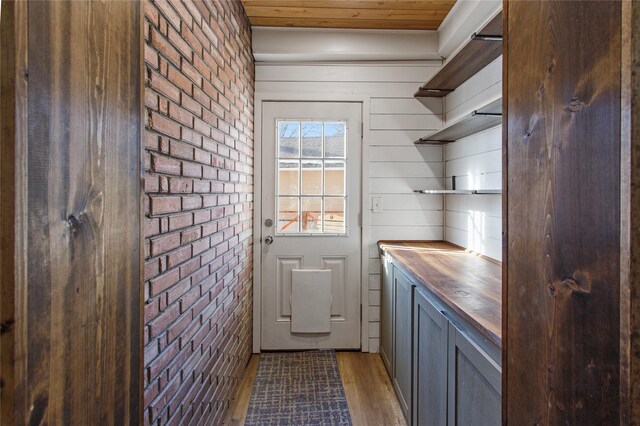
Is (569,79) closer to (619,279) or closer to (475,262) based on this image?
(619,279)

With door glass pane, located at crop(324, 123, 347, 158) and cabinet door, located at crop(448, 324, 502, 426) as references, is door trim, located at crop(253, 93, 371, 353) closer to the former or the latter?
door glass pane, located at crop(324, 123, 347, 158)

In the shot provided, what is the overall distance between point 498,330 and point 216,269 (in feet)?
4.19

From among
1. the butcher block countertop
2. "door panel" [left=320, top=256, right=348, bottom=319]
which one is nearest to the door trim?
"door panel" [left=320, top=256, right=348, bottom=319]

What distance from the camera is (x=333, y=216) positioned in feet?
8.89

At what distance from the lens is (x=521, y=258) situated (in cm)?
74

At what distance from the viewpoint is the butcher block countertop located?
3.37 feet

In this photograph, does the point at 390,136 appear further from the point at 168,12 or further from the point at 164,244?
the point at 164,244

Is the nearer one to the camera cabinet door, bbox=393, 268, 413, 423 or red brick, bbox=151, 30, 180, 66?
red brick, bbox=151, 30, 180, 66

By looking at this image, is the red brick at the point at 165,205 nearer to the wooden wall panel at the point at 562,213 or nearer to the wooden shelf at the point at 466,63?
the wooden wall panel at the point at 562,213

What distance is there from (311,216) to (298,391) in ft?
4.17

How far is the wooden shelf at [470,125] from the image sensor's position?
5.46ft

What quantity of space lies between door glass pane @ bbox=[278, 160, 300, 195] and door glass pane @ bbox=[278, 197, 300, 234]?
0.08 metres

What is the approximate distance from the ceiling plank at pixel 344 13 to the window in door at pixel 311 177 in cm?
75

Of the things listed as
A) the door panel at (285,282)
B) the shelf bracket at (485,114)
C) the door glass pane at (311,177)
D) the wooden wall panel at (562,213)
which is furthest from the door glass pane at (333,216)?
the wooden wall panel at (562,213)
